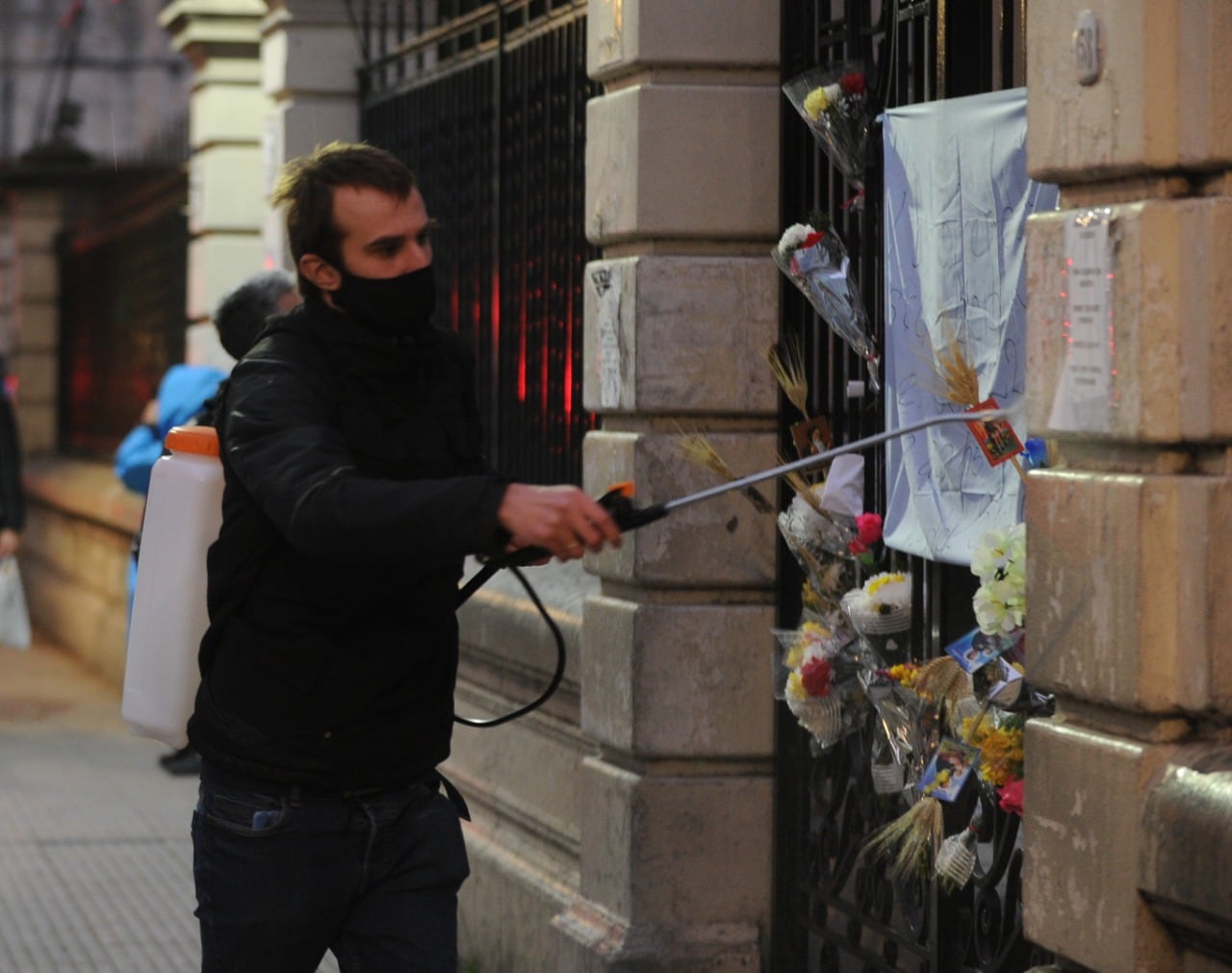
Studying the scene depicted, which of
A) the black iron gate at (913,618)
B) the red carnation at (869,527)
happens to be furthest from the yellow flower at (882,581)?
the red carnation at (869,527)

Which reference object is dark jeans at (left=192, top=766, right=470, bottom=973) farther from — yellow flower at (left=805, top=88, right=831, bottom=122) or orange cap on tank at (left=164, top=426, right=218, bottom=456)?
yellow flower at (left=805, top=88, right=831, bottom=122)

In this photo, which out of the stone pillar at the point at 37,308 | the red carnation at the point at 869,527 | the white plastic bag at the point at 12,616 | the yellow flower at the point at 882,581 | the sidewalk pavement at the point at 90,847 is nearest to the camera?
the yellow flower at the point at 882,581

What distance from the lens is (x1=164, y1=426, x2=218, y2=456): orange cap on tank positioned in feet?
12.6

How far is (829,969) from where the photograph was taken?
214 inches

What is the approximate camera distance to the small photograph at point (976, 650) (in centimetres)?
424

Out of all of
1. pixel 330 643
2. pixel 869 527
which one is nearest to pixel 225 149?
pixel 869 527

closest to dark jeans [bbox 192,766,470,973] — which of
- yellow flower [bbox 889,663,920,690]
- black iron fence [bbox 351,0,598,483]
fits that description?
yellow flower [bbox 889,663,920,690]

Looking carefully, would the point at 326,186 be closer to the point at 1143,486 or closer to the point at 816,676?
the point at 1143,486

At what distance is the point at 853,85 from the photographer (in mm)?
5066

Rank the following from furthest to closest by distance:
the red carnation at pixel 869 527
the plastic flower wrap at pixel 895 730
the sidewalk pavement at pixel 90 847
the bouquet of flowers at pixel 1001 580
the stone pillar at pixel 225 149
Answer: the stone pillar at pixel 225 149, the sidewalk pavement at pixel 90 847, the red carnation at pixel 869 527, the plastic flower wrap at pixel 895 730, the bouquet of flowers at pixel 1001 580

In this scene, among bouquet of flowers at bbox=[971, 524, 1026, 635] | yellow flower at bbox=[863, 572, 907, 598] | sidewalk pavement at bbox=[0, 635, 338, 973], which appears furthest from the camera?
sidewalk pavement at bbox=[0, 635, 338, 973]

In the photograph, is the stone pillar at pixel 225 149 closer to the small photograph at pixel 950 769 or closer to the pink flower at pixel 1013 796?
the small photograph at pixel 950 769

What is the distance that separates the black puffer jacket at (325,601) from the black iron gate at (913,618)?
4.32 feet

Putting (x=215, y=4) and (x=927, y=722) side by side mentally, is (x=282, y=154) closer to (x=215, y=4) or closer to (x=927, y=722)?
(x=215, y=4)
